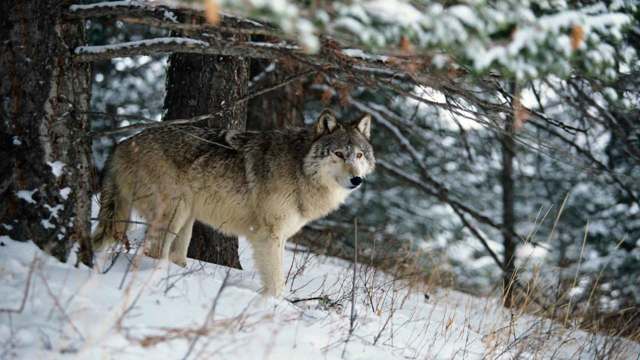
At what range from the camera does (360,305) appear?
5.71 meters

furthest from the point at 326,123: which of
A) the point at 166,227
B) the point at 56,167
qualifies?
the point at 56,167

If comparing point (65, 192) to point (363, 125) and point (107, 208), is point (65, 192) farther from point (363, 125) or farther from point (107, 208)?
point (363, 125)

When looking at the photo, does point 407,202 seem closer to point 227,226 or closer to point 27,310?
point 227,226

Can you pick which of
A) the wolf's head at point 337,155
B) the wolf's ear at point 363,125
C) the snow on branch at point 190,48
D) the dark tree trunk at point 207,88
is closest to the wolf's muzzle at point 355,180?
the wolf's head at point 337,155

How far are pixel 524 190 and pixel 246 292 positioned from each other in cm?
1584

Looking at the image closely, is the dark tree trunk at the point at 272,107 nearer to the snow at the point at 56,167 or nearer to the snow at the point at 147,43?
the snow at the point at 147,43

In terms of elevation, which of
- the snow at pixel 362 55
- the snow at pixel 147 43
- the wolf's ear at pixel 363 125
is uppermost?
the snow at pixel 362 55

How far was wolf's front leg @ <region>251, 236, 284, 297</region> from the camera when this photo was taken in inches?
231

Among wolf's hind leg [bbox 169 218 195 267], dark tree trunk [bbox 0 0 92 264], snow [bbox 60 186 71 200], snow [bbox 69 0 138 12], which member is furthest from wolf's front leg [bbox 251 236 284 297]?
snow [bbox 69 0 138 12]

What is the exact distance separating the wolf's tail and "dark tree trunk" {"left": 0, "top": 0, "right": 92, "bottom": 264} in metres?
1.18

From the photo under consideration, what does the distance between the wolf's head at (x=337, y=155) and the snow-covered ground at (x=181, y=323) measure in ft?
3.46

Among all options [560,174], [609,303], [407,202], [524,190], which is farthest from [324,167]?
[524,190]

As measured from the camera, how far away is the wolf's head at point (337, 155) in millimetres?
6164

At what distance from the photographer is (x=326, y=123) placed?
6387mm
